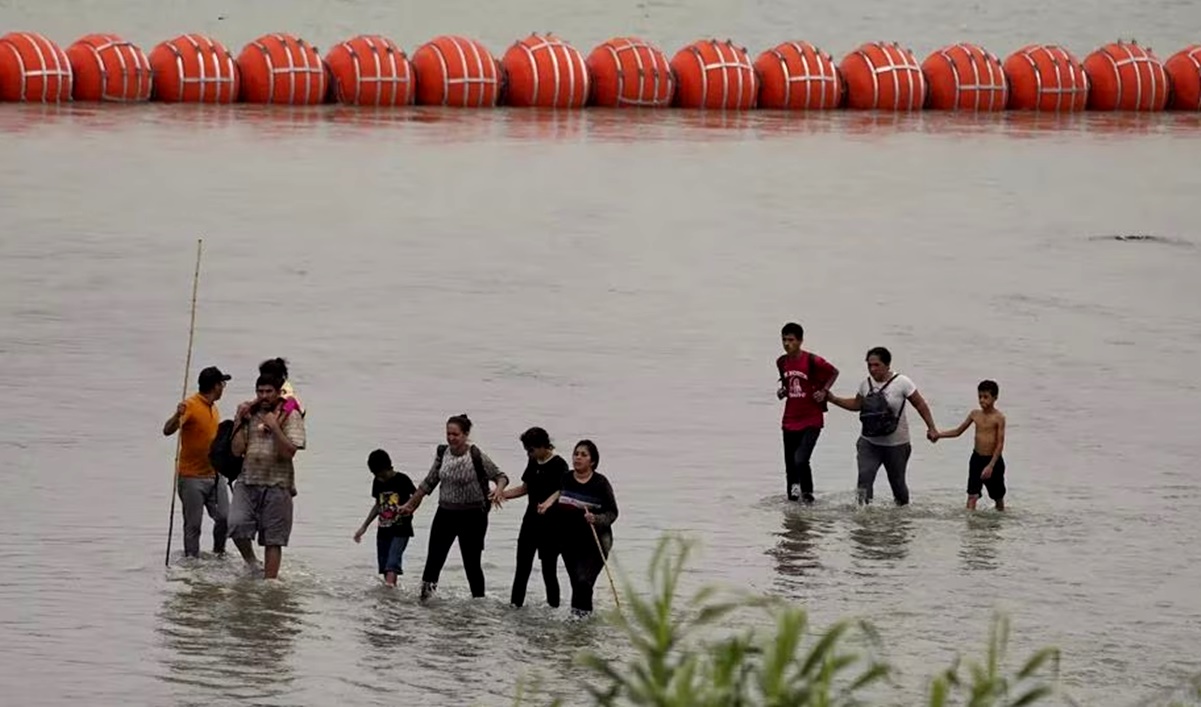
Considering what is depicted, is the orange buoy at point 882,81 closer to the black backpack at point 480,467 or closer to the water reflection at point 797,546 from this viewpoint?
the water reflection at point 797,546

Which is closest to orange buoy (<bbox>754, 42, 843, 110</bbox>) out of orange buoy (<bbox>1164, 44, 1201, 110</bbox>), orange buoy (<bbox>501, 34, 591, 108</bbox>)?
orange buoy (<bbox>501, 34, 591, 108</bbox>)

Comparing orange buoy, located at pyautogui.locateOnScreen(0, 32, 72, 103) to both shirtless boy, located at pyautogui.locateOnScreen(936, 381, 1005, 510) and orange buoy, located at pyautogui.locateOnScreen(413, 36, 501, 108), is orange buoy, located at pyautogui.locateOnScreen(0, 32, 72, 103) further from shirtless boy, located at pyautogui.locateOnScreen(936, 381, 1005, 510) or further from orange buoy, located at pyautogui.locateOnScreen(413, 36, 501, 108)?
shirtless boy, located at pyautogui.locateOnScreen(936, 381, 1005, 510)

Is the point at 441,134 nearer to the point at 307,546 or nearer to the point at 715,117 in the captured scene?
the point at 715,117

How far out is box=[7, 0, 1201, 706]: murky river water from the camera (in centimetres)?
1481

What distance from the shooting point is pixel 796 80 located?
1818 inches

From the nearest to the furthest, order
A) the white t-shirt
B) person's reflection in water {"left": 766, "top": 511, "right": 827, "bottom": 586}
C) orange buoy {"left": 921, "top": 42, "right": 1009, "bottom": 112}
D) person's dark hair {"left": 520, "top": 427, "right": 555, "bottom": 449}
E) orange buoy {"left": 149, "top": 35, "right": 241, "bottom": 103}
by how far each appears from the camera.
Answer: person's dark hair {"left": 520, "top": 427, "right": 555, "bottom": 449} < person's reflection in water {"left": 766, "top": 511, "right": 827, "bottom": 586} < the white t-shirt < orange buoy {"left": 149, "top": 35, "right": 241, "bottom": 103} < orange buoy {"left": 921, "top": 42, "right": 1009, "bottom": 112}

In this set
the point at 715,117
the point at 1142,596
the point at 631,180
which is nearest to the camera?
the point at 1142,596

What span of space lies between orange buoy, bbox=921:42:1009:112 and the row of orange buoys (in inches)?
1.0

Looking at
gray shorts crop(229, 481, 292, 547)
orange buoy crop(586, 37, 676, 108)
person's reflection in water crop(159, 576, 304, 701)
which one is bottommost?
person's reflection in water crop(159, 576, 304, 701)

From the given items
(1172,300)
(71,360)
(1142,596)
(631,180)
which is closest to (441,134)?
(631,180)

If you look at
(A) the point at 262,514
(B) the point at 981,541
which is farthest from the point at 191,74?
(A) the point at 262,514

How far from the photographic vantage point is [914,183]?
37125 millimetres

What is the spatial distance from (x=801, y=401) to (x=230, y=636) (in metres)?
5.40

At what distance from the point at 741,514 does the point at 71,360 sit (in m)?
7.58
